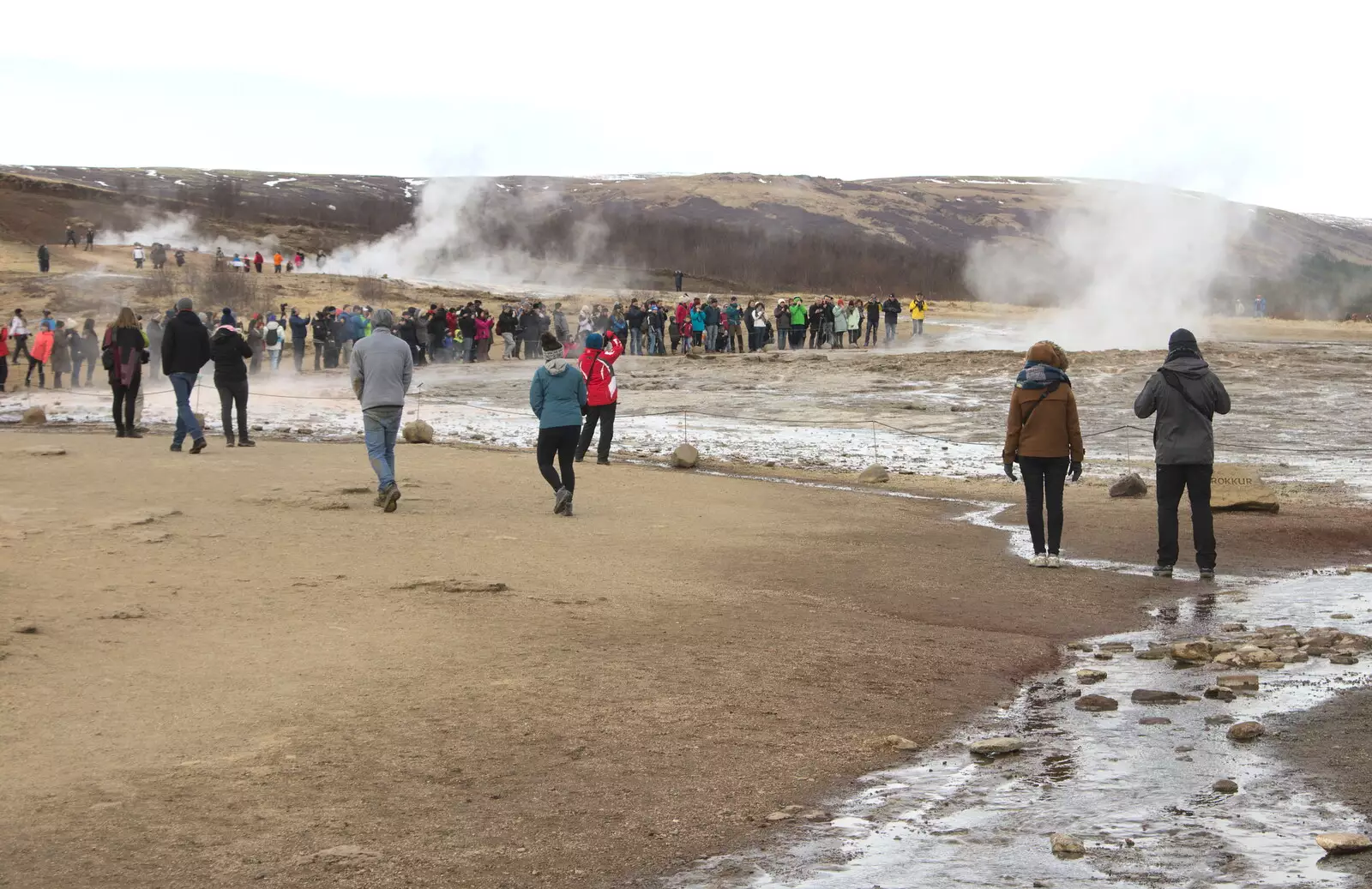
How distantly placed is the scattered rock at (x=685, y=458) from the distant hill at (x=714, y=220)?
3557 centimetres

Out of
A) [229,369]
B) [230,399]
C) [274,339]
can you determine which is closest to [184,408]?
[229,369]

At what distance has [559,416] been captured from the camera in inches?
526

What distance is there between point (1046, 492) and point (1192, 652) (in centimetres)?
359

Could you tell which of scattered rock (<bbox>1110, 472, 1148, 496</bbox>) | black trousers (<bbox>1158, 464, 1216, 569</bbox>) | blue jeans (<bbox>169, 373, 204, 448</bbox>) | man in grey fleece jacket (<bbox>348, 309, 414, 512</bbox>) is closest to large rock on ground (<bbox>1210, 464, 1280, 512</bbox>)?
scattered rock (<bbox>1110, 472, 1148, 496</bbox>)

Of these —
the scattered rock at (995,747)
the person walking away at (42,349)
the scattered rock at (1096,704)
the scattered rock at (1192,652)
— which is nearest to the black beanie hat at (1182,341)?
the scattered rock at (1192,652)

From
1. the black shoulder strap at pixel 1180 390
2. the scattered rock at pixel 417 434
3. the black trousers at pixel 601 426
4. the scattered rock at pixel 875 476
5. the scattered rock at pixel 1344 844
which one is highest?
the black shoulder strap at pixel 1180 390

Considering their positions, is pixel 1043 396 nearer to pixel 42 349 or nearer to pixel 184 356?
pixel 184 356

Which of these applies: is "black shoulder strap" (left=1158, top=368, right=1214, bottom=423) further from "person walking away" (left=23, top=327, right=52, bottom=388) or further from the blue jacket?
"person walking away" (left=23, top=327, right=52, bottom=388)

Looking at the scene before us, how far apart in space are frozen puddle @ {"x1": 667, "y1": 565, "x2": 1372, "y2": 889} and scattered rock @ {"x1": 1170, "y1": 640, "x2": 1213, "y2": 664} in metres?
0.48

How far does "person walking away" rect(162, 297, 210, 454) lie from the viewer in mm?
17172

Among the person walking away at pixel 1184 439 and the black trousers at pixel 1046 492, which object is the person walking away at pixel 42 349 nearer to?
the black trousers at pixel 1046 492

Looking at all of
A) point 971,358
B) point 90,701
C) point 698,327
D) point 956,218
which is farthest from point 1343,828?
point 956,218

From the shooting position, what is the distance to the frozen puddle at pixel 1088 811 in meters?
4.75

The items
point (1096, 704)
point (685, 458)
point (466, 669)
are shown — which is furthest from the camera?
point (685, 458)
